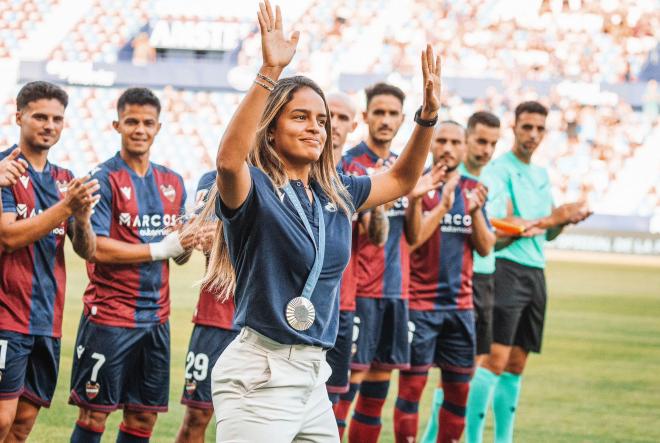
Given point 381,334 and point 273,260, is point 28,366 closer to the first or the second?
point 381,334

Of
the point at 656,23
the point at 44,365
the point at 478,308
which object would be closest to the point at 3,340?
the point at 44,365

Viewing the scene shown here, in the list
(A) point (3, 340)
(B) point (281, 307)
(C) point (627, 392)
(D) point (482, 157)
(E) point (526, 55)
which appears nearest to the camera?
(B) point (281, 307)

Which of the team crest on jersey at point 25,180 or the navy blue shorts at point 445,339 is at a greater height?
the team crest on jersey at point 25,180

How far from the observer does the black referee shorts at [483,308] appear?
6832 millimetres

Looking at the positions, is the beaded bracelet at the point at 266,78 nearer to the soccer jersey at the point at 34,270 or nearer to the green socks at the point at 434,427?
the soccer jersey at the point at 34,270

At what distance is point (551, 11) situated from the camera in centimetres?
2931

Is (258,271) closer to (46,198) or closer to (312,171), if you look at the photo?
(312,171)

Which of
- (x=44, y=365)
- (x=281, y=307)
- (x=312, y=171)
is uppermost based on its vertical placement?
(x=312, y=171)

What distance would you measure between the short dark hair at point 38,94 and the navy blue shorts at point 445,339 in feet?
8.29

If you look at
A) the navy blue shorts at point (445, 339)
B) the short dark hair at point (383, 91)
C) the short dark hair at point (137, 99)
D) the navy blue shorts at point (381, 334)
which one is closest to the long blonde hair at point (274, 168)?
the short dark hair at point (137, 99)

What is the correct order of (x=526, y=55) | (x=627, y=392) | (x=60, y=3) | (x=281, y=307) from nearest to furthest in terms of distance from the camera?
(x=281, y=307)
(x=627, y=392)
(x=526, y=55)
(x=60, y=3)

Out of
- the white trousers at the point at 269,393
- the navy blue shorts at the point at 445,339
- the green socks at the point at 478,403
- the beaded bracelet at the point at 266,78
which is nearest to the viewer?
the beaded bracelet at the point at 266,78

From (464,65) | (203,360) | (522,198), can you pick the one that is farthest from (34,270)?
(464,65)

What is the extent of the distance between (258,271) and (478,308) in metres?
3.94
